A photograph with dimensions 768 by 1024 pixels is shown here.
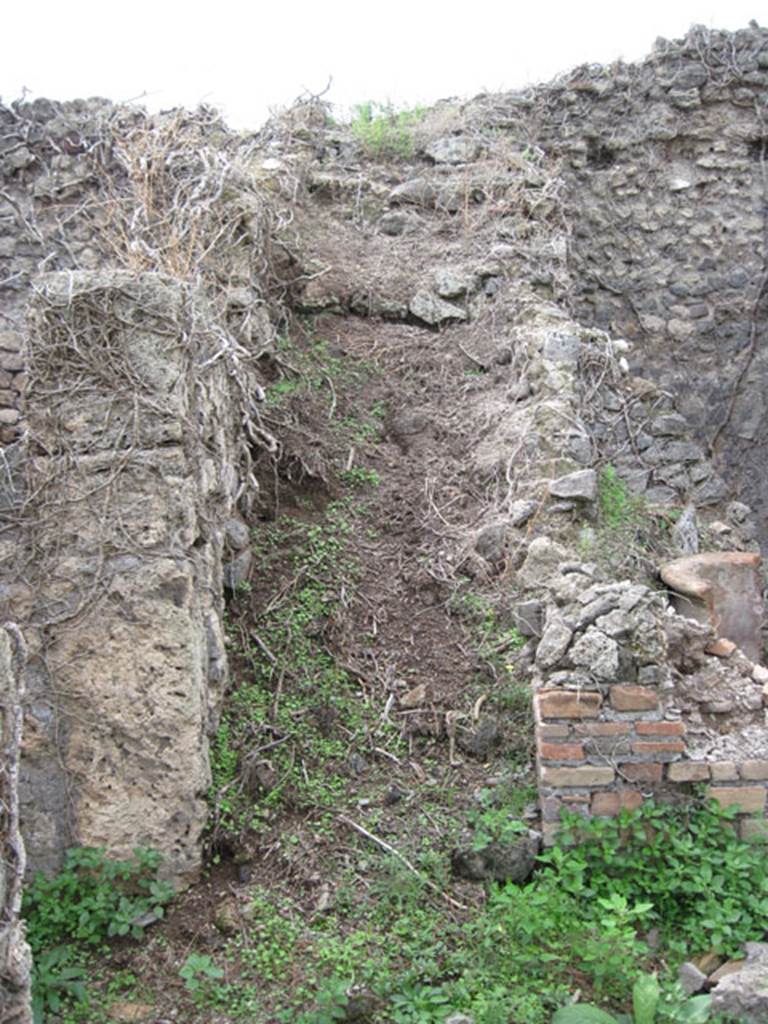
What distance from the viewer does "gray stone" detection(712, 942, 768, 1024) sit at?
3.08 metres

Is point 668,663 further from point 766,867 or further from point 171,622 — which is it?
point 171,622

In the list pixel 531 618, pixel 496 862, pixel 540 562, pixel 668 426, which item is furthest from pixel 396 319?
pixel 496 862

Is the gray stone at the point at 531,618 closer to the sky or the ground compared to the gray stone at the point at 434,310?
closer to the ground

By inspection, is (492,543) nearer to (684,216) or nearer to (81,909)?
(81,909)

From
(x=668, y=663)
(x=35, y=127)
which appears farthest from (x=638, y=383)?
(x=35, y=127)

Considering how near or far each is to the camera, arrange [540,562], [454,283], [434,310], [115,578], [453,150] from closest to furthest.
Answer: [115,578] < [540,562] < [434,310] < [454,283] < [453,150]

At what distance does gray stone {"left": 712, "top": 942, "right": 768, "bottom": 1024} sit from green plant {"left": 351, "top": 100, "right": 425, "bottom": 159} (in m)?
7.00

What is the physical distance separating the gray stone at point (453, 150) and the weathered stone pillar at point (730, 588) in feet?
14.5

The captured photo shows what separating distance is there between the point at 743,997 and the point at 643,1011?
0.30 meters

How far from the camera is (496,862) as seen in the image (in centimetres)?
369

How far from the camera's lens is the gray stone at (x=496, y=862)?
145 inches

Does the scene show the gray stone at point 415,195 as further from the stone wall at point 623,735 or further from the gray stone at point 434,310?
the stone wall at point 623,735

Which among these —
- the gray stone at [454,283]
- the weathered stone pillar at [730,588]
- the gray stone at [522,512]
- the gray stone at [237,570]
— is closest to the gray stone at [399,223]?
the gray stone at [454,283]

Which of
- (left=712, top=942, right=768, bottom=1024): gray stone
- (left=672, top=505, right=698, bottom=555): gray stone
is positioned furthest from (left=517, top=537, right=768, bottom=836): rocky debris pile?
(left=672, top=505, right=698, bottom=555): gray stone
